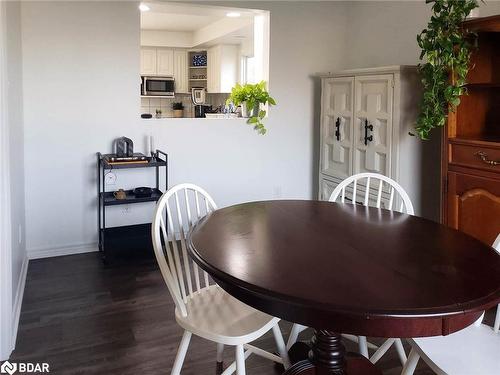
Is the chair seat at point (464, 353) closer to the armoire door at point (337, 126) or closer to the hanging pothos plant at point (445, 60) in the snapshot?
the hanging pothos plant at point (445, 60)

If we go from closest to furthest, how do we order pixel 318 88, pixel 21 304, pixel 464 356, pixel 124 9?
pixel 464 356 < pixel 21 304 < pixel 124 9 < pixel 318 88

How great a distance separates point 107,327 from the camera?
2654 mm

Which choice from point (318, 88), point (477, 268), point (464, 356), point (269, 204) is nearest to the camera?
point (477, 268)

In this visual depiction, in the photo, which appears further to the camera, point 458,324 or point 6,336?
point 6,336

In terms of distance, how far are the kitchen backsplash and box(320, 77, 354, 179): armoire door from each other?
351 centimetres

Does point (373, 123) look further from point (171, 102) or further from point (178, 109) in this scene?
point (171, 102)

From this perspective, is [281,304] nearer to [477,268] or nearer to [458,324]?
[458,324]

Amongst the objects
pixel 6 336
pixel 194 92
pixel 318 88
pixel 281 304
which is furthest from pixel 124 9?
pixel 194 92

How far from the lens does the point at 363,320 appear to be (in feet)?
3.72

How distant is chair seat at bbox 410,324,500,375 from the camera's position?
147 centimetres

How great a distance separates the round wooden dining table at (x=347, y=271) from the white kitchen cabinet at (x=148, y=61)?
19.7 ft

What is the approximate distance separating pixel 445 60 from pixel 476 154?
0.61 metres

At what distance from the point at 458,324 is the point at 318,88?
12.3ft

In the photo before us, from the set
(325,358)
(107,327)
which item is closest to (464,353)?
(325,358)
